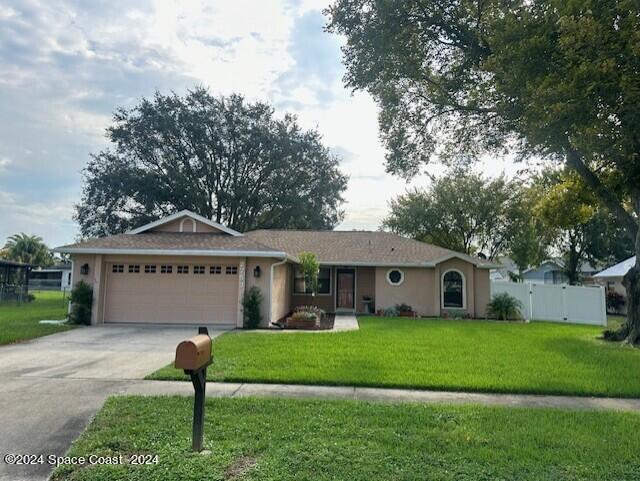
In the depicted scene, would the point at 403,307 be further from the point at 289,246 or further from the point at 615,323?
the point at 615,323

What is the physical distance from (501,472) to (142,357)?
7.15m

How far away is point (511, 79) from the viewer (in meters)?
9.16

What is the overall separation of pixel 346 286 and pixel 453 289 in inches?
185

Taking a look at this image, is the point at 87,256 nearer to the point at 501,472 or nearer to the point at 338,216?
the point at 501,472

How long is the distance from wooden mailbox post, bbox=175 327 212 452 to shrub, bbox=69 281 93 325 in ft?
37.7

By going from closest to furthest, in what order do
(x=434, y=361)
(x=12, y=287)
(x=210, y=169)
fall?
(x=434, y=361) < (x=12, y=287) < (x=210, y=169)

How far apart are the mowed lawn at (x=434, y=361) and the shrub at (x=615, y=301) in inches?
579

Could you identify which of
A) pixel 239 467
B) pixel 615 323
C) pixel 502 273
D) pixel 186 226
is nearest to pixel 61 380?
pixel 239 467

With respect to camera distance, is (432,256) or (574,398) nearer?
(574,398)

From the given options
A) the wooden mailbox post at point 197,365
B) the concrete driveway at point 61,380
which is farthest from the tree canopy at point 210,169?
the wooden mailbox post at point 197,365

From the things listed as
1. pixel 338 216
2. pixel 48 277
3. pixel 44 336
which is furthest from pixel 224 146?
pixel 48 277

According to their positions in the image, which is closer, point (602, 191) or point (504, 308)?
point (602, 191)

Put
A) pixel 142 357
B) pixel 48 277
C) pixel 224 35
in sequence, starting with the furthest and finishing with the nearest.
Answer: pixel 48 277
pixel 224 35
pixel 142 357

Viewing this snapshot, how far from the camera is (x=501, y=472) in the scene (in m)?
3.59
